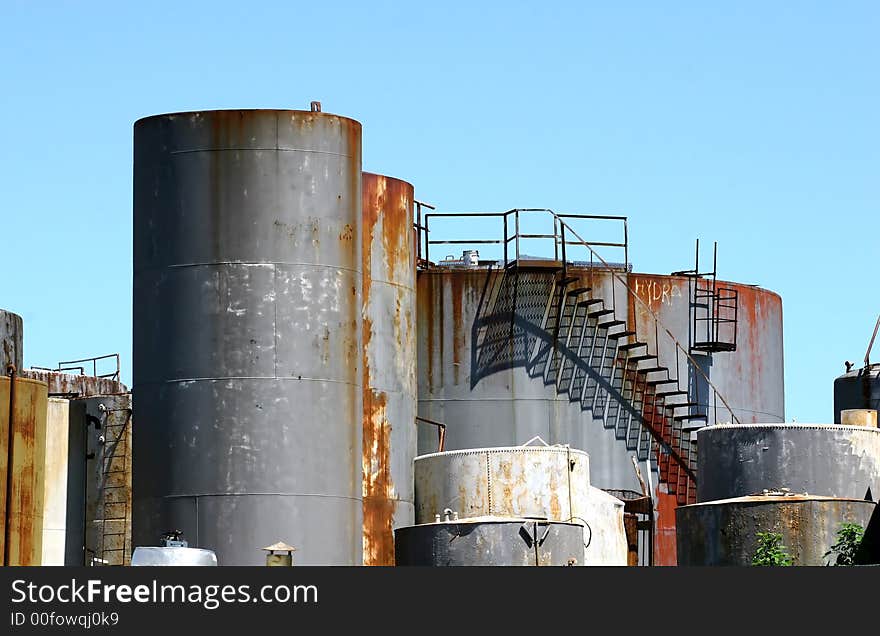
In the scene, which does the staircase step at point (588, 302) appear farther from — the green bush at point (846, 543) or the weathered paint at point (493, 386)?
the green bush at point (846, 543)

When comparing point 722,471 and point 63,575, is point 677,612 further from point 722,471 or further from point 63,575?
point 722,471

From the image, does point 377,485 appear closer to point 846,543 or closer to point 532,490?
point 532,490

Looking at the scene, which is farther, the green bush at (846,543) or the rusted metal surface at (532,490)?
the rusted metal surface at (532,490)

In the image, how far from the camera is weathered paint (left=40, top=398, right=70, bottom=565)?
140 feet

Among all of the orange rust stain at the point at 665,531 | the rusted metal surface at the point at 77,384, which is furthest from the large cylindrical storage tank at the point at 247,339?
the rusted metal surface at the point at 77,384

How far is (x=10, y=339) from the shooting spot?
42.5m

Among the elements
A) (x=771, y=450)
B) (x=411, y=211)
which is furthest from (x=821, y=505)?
(x=411, y=211)

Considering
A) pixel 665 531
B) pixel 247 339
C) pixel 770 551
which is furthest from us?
pixel 665 531

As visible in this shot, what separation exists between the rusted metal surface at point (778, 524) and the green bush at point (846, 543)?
12 cm

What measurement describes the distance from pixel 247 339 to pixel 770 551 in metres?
10.8

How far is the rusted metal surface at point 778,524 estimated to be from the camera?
106ft

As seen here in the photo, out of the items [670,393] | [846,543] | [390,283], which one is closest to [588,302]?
[670,393]

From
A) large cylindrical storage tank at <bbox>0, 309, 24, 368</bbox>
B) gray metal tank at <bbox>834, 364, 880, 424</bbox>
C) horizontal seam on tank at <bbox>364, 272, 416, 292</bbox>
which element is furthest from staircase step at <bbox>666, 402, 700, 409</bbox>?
large cylindrical storage tank at <bbox>0, 309, 24, 368</bbox>

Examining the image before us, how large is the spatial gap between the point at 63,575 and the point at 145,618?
3.67ft
